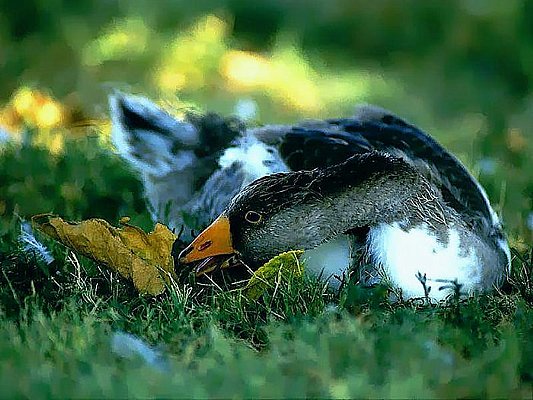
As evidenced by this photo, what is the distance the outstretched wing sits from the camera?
14.0 feet

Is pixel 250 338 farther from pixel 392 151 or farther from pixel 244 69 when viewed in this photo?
pixel 244 69

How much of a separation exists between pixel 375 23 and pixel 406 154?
4.58 meters

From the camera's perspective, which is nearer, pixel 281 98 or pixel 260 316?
pixel 260 316

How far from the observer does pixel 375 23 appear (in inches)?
349

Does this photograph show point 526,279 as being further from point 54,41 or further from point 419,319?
point 54,41

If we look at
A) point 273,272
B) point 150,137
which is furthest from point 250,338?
point 150,137

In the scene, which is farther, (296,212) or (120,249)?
(296,212)

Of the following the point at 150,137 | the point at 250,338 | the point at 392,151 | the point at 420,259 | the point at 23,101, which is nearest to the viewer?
the point at 250,338

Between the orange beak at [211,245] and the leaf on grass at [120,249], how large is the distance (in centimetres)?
6

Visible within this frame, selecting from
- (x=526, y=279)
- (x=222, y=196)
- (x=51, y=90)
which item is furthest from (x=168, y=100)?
(x=526, y=279)

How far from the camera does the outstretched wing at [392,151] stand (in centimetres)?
426

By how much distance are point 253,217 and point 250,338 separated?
0.60 metres

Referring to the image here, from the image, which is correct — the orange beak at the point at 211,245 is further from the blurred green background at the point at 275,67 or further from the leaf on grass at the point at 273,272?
the blurred green background at the point at 275,67

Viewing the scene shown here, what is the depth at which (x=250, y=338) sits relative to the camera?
320 cm
